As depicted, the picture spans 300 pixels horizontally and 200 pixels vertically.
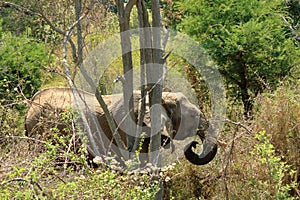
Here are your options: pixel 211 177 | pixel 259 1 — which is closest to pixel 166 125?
pixel 211 177

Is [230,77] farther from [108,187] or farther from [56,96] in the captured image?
[108,187]

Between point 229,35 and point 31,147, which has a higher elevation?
point 229,35

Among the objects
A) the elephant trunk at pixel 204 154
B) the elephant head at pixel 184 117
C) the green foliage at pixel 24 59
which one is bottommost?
the elephant trunk at pixel 204 154

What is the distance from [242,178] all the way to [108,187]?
1.56m

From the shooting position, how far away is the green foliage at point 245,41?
682 centimetres

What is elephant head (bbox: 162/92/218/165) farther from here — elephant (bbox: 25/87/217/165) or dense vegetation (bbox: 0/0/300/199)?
dense vegetation (bbox: 0/0/300/199)

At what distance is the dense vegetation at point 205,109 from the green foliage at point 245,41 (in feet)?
0.04

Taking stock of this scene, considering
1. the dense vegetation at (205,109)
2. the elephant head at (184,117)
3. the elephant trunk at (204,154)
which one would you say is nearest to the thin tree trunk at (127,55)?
the dense vegetation at (205,109)


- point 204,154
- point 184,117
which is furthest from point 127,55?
point 184,117

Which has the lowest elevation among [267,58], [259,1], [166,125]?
[166,125]

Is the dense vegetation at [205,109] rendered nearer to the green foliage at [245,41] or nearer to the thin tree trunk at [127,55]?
the green foliage at [245,41]

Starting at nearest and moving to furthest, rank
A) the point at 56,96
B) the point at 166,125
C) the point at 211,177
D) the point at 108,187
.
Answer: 1. the point at 108,187
2. the point at 211,177
3. the point at 166,125
4. the point at 56,96

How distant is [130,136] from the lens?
415cm

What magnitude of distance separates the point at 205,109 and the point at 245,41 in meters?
1.22
